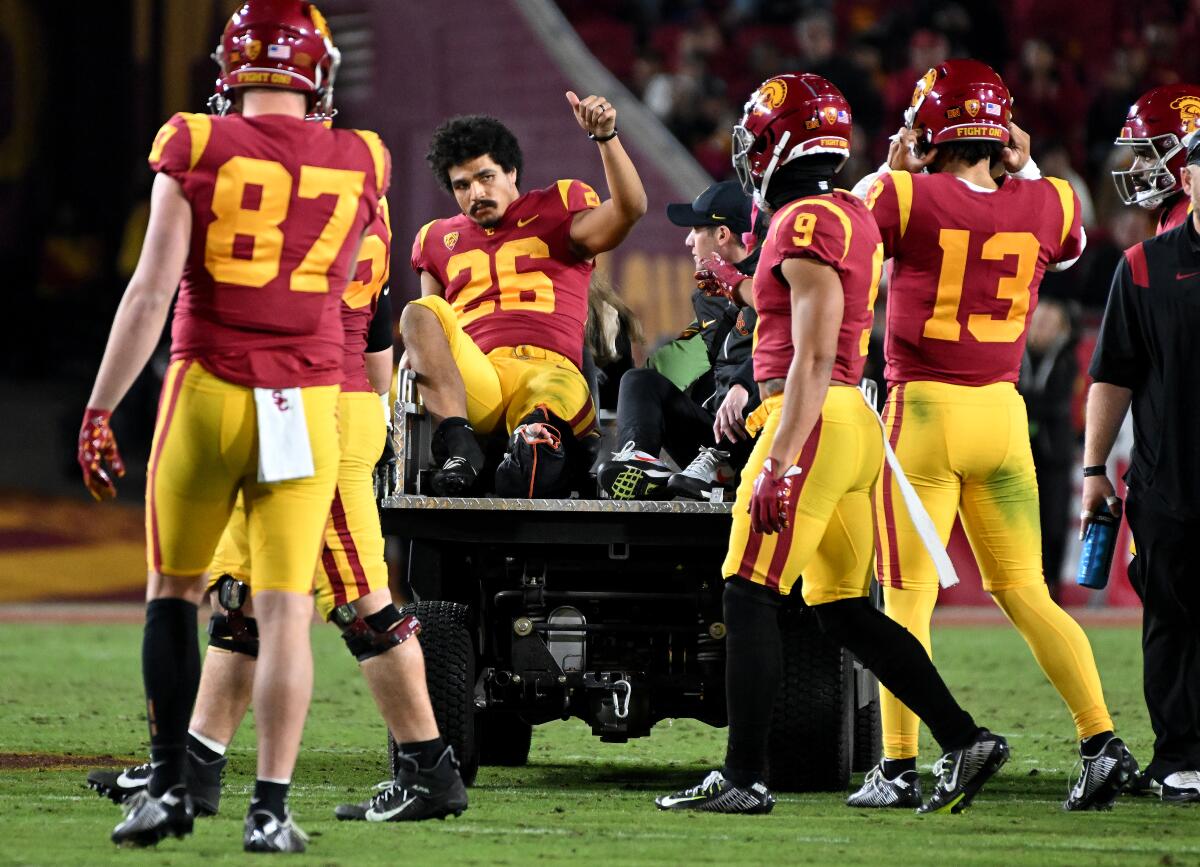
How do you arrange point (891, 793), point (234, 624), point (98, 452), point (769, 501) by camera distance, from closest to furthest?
point (98, 452) → point (769, 501) → point (234, 624) → point (891, 793)

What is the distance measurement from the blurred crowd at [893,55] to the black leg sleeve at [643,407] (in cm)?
874

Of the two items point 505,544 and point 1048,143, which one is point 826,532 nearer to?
point 505,544

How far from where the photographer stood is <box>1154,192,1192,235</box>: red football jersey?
5.88 m

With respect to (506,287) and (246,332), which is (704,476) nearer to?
(506,287)

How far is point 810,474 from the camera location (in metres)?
4.88

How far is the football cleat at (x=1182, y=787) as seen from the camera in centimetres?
548

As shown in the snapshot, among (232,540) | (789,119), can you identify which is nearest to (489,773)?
(232,540)

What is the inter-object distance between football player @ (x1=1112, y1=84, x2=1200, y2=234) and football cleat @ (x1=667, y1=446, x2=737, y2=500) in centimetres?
159

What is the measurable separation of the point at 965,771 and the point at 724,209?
7.28ft

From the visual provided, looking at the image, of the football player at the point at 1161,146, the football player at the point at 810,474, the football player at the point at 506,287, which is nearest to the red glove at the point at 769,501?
the football player at the point at 810,474

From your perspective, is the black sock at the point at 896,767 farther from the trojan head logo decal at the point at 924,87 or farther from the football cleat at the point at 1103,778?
the trojan head logo decal at the point at 924,87

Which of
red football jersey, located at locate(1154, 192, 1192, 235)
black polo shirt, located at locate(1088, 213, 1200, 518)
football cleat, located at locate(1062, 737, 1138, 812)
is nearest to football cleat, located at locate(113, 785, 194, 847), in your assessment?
football cleat, located at locate(1062, 737, 1138, 812)

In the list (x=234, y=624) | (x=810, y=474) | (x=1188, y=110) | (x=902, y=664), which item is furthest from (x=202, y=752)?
(x=1188, y=110)

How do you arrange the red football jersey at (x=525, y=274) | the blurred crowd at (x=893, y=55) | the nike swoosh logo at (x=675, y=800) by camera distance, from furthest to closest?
the blurred crowd at (x=893, y=55)
the red football jersey at (x=525, y=274)
the nike swoosh logo at (x=675, y=800)
